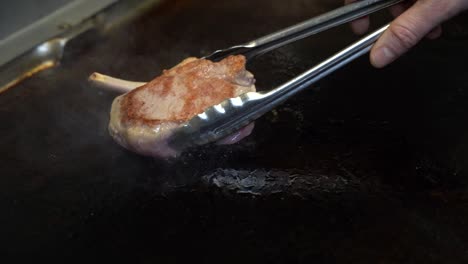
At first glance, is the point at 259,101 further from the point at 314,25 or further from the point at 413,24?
the point at 413,24

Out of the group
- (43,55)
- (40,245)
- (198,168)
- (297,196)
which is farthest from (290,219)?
(43,55)

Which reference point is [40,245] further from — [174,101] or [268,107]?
[268,107]

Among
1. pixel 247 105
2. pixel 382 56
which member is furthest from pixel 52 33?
pixel 382 56

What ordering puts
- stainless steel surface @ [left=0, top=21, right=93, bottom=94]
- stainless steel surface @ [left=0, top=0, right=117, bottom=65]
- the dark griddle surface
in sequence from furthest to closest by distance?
stainless steel surface @ [left=0, top=0, right=117, bottom=65] < stainless steel surface @ [left=0, top=21, right=93, bottom=94] < the dark griddle surface

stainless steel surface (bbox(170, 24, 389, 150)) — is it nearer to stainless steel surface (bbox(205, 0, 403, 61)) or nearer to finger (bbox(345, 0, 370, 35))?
stainless steel surface (bbox(205, 0, 403, 61))

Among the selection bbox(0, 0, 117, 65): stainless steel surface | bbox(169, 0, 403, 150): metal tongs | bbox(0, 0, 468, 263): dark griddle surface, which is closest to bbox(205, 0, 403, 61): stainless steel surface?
bbox(169, 0, 403, 150): metal tongs
